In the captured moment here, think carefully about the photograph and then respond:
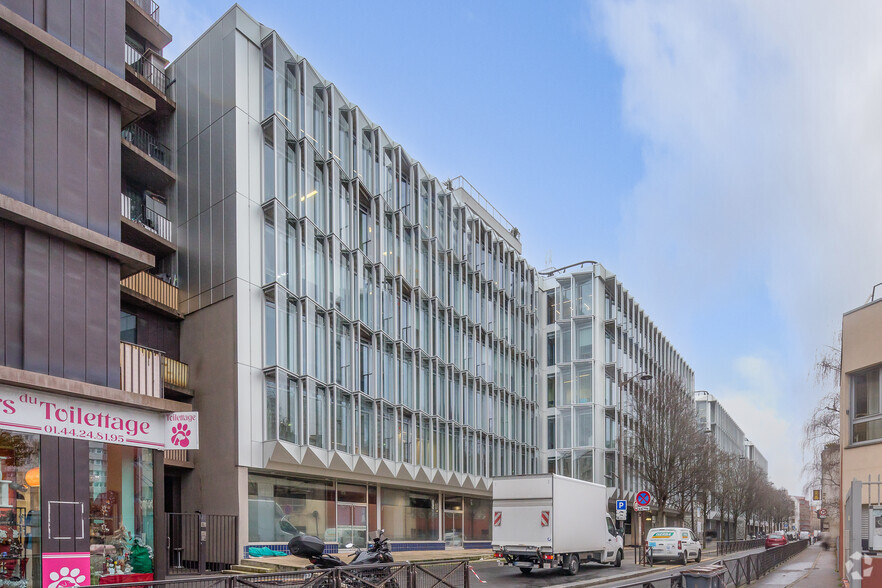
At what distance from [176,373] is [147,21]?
12.9 metres

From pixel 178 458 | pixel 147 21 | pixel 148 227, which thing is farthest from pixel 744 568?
pixel 147 21

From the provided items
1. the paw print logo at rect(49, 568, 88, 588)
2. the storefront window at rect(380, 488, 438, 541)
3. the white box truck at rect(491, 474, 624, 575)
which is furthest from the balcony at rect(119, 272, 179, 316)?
the white box truck at rect(491, 474, 624, 575)

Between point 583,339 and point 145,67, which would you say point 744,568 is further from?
point 583,339

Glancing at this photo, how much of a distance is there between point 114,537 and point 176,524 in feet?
31.4

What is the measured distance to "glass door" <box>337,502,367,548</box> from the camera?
97.7 feet

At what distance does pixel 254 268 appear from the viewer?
25922mm

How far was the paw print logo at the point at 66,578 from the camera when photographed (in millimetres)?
12656

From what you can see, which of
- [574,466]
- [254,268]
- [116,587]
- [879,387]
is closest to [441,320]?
[254,268]

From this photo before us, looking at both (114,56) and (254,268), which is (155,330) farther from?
(114,56)

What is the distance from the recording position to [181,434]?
14.8m

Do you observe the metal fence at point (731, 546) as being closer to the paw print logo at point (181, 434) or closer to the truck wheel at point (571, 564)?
the truck wheel at point (571, 564)

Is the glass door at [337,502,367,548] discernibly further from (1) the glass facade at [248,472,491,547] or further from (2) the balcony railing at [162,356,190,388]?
(2) the balcony railing at [162,356,190,388]

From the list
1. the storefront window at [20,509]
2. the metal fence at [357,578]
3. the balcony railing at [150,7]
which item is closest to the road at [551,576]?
the metal fence at [357,578]

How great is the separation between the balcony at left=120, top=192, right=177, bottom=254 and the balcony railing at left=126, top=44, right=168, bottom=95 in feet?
14.0
